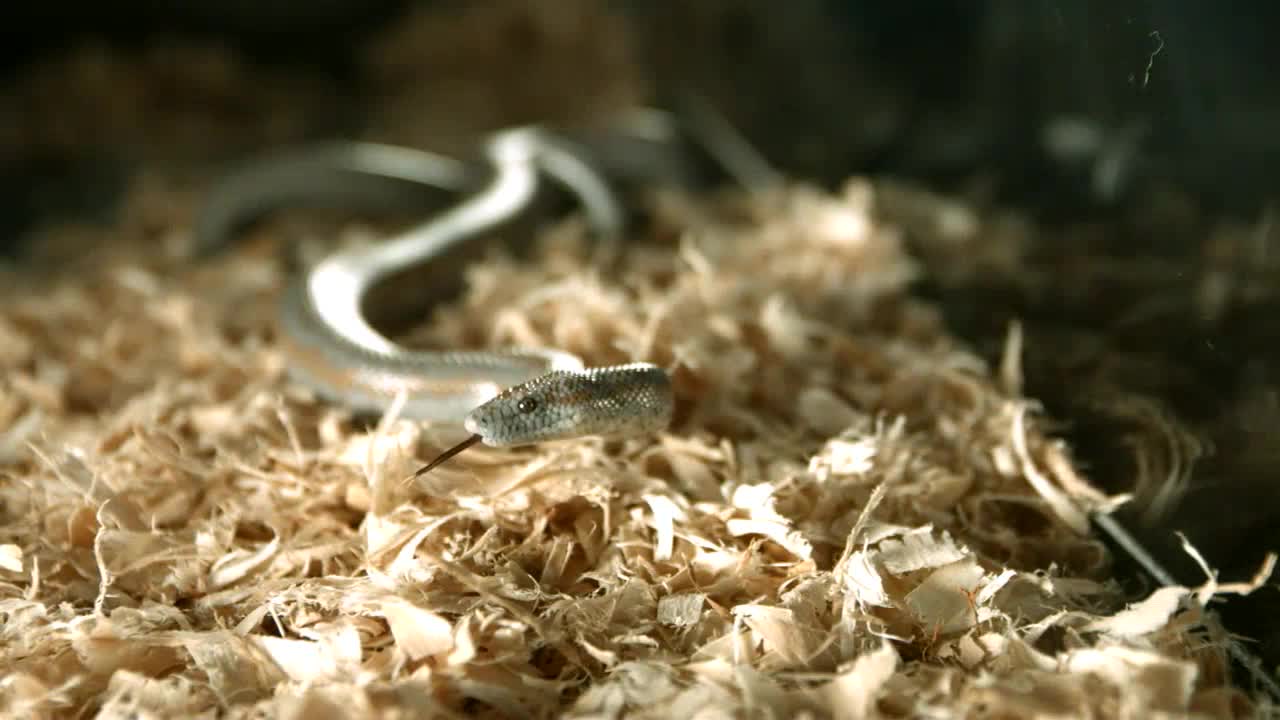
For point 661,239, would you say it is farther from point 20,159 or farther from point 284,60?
point 20,159

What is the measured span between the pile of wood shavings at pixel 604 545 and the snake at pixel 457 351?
94 mm

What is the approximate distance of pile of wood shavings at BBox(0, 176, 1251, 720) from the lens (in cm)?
165

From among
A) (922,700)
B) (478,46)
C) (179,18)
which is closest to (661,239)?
(478,46)

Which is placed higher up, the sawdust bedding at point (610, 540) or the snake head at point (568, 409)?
the snake head at point (568, 409)

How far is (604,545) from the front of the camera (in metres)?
2.03

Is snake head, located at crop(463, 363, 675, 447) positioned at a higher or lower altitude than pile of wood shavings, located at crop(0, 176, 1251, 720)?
higher

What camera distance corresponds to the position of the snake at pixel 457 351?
2223 mm

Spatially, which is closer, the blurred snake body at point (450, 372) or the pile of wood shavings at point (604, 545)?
the pile of wood shavings at point (604, 545)

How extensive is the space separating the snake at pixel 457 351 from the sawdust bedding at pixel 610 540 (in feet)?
0.31

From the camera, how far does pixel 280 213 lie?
4.46m

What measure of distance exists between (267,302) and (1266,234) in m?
2.83

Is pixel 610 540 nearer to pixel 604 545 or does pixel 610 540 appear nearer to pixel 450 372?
pixel 604 545

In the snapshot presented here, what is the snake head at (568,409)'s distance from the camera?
7.22 ft

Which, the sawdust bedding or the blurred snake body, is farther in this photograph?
the blurred snake body
